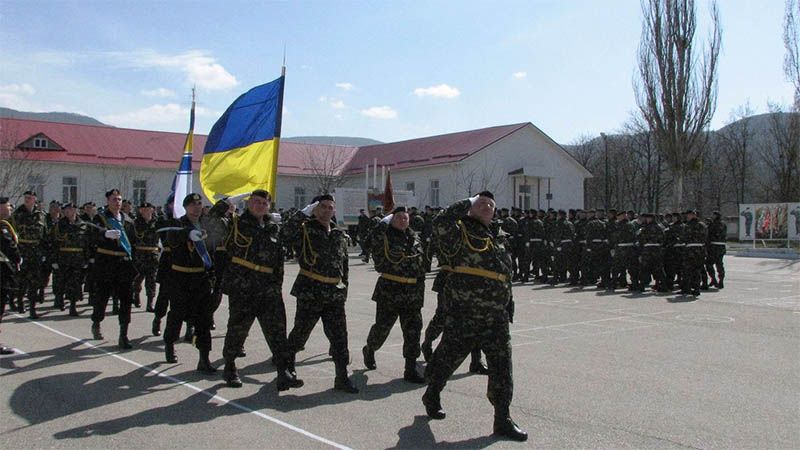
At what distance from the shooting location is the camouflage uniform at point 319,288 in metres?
6.85

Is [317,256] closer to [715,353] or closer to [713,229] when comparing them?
[715,353]

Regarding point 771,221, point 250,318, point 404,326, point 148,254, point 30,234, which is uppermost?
point 771,221

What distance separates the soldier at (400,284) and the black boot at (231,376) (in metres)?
1.60

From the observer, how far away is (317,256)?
693 cm

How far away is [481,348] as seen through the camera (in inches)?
223

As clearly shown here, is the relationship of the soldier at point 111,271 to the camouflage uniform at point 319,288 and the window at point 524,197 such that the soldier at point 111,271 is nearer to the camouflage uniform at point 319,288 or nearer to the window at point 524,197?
the camouflage uniform at point 319,288

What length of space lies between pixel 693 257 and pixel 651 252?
3.22 feet

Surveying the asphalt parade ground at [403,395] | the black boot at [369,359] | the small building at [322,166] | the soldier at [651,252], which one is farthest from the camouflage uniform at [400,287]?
the small building at [322,166]

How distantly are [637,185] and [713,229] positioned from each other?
52281 mm

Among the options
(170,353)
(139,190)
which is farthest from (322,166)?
(170,353)

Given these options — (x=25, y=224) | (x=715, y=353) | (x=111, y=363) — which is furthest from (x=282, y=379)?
(x=25, y=224)

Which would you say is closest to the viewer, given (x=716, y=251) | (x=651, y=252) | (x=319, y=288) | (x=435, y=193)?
(x=319, y=288)

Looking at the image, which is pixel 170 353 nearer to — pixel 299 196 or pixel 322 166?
pixel 299 196

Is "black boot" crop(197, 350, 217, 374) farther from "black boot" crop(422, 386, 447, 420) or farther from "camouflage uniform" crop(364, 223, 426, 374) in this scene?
"black boot" crop(422, 386, 447, 420)
